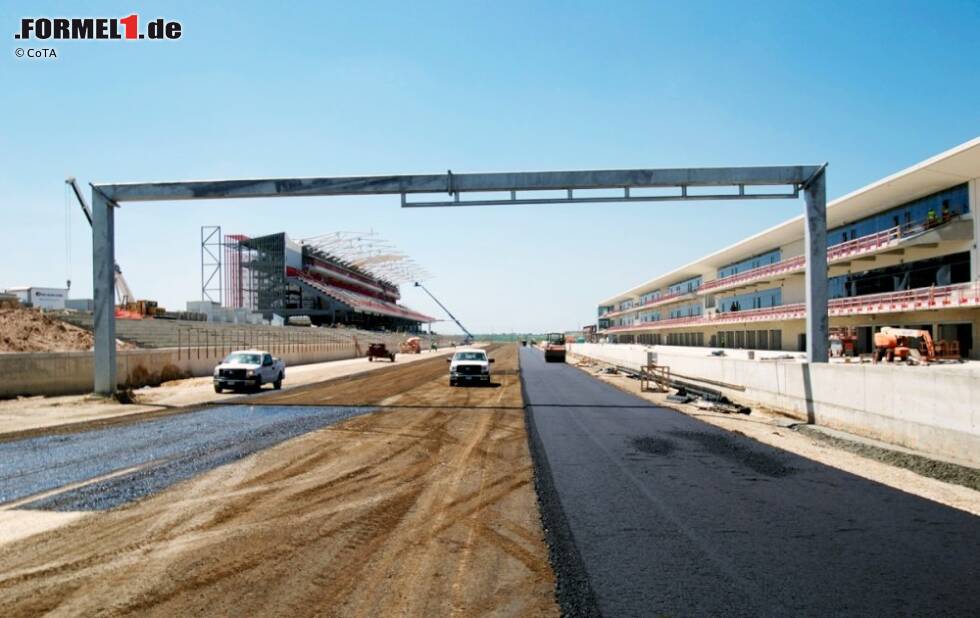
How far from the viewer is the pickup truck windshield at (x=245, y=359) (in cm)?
2725

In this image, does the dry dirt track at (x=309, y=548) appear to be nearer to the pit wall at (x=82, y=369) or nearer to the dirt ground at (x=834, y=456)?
the dirt ground at (x=834, y=456)

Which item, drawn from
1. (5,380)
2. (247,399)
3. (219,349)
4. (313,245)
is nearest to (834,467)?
(247,399)

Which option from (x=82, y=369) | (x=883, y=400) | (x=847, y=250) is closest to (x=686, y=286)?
(x=847, y=250)

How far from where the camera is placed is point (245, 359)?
27578 millimetres

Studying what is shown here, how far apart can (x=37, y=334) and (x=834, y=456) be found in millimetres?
33773

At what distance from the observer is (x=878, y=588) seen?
5.48 meters

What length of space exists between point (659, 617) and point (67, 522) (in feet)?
21.6

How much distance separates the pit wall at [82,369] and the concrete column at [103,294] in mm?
2525

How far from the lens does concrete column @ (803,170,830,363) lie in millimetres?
18094

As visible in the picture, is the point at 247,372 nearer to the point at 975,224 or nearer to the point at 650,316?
the point at 975,224

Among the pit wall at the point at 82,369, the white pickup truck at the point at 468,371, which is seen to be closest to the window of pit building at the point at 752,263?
the white pickup truck at the point at 468,371

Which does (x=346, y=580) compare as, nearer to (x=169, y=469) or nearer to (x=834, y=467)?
(x=169, y=469)

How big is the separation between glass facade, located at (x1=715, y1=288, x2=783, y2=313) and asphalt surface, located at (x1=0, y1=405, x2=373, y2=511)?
145ft

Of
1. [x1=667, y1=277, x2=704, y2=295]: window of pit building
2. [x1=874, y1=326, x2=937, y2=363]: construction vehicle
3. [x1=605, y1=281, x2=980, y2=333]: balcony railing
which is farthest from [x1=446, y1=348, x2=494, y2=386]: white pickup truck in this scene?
[x1=667, y1=277, x2=704, y2=295]: window of pit building
